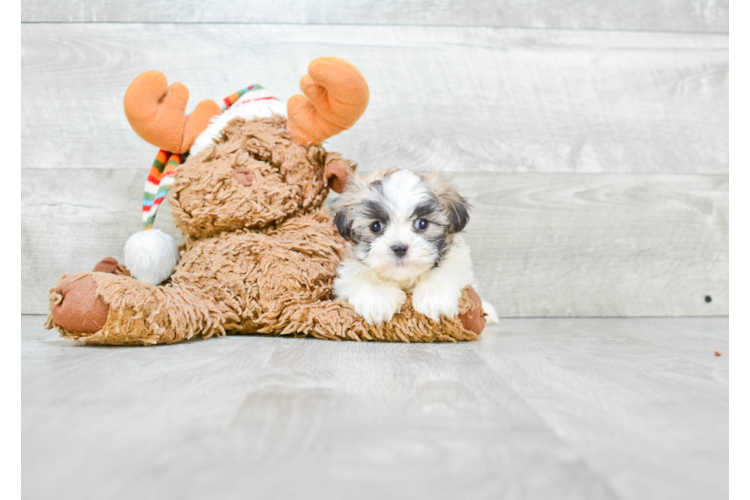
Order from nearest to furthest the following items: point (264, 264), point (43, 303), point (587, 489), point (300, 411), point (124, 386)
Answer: point (587, 489), point (300, 411), point (124, 386), point (264, 264), point (43, 303)

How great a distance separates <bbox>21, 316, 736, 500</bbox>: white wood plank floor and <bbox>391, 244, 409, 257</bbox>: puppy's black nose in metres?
0.22

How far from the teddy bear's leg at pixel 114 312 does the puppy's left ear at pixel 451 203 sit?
26.2 inches

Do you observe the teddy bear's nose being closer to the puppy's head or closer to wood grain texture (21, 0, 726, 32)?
the puppy's head

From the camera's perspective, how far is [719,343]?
1.37 metres

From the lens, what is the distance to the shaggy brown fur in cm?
129

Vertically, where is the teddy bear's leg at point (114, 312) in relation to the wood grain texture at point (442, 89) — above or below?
below

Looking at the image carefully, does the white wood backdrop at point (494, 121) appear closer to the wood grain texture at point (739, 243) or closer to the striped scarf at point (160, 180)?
the wood grain texture at point (739, 243)

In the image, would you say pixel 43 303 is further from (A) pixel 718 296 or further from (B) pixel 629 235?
(A) pixel 718 296

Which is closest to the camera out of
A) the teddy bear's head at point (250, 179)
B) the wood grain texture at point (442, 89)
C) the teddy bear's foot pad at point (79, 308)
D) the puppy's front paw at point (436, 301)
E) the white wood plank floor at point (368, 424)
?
the white wood plank floor at point (368, 424)

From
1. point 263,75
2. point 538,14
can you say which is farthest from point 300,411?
point 538,14

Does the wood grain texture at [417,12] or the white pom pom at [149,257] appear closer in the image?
the white pom pom at [149,257]

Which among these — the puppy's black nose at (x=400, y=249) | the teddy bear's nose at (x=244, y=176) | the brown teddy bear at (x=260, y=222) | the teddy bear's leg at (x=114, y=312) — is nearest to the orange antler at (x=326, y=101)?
the brown teddy bear at (x=260, y=222)

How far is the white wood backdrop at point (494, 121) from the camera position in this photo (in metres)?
1.82

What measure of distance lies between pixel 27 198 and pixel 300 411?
1.58m
